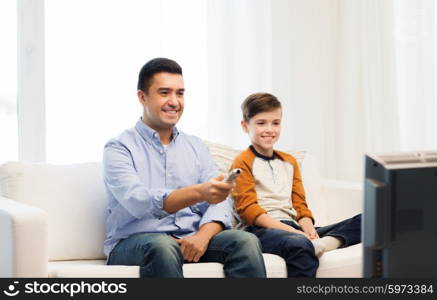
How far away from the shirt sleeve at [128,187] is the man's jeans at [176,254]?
93 mm

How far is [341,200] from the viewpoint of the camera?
9.81ft

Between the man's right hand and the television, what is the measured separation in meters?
1.00

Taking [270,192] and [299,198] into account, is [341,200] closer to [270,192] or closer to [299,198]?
[299,198]

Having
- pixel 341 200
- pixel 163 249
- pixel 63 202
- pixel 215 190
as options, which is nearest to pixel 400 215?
pixel 215 190

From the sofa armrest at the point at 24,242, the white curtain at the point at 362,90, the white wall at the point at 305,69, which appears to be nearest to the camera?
the sofa armrest at the point at 24,242

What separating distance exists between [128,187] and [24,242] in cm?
41

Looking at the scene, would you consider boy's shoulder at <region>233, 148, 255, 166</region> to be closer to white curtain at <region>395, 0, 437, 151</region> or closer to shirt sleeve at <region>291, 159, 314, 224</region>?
shirt sleeve at <region>291, 159, 314, 224</region>

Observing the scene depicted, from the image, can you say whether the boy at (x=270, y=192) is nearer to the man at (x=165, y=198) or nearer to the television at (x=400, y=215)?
the man at (x=165, y=198)

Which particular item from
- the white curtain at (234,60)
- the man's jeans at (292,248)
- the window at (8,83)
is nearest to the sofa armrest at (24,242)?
the man's jeans at (292,248)

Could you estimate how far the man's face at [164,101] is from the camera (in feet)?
7.87

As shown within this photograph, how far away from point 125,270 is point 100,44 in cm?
167

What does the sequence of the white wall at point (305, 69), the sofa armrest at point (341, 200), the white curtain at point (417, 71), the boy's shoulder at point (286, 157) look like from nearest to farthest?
the boy's shoulder at point (286, 157)
the sofa armrest at point (341, 200)
the white curtain at point (417, 71)
the white wall at point (305, 69)

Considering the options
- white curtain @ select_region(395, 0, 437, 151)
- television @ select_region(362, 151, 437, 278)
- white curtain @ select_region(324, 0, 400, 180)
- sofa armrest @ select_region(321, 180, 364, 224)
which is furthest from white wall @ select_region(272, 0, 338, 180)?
television @ select_region(362, 151, 437, 278)

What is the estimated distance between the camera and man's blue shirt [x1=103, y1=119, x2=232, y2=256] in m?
2.21
